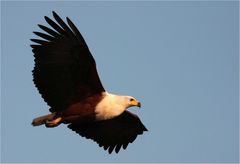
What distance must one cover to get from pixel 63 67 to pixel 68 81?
15.7 inches

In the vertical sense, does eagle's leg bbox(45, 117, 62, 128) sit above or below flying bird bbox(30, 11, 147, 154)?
below

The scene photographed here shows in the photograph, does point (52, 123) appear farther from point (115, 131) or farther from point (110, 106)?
point (115, 131)

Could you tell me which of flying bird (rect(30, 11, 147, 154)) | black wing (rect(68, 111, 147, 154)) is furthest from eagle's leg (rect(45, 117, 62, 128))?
black wing (rect(68, 111, 147, 154))

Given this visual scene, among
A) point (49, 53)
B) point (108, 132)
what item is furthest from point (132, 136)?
point (49, 53)

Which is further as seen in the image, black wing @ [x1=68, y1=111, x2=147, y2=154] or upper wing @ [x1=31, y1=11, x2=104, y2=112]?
black wing @ [x1=68, y1=111, x2=147, y2=154]

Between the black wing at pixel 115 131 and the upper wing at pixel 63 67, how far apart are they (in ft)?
5.50

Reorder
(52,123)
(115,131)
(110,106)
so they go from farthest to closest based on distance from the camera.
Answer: (115,131) < (110,106) < (52,123)

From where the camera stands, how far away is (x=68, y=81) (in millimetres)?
16156

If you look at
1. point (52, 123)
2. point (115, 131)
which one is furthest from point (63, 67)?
point (115, 131)

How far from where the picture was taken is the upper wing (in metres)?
15.7

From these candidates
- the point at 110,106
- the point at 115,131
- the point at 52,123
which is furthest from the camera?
the point at 115,131

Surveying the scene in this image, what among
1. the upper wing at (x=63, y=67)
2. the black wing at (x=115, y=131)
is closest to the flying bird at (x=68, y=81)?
the upper wing at (x=63, y=67)

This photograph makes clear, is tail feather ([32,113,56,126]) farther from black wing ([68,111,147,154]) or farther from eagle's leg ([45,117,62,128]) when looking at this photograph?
black wing ([68,111,147,154])

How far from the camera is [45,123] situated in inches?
627
